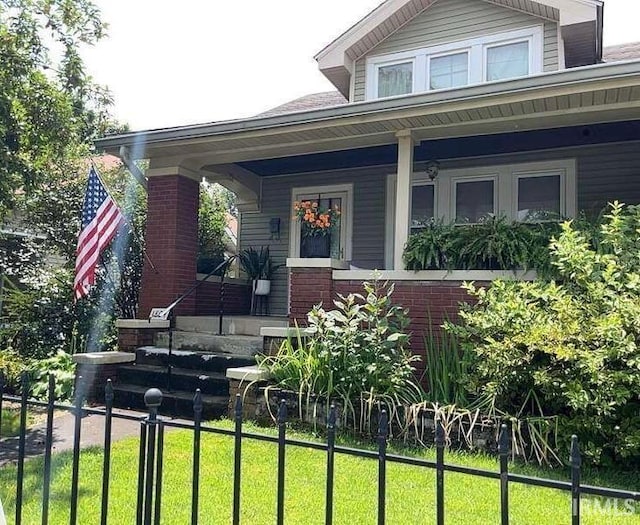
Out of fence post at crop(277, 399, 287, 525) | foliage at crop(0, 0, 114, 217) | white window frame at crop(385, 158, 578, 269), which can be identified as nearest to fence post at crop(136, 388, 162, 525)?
fence post at crop(277, 399, 287, 525)

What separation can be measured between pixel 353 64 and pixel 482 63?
90.9 inches

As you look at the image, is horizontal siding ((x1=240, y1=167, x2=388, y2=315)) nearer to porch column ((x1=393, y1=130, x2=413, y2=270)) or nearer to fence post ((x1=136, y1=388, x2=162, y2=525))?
porch column ((x1=393, y1=130, x2=413, y2=270))

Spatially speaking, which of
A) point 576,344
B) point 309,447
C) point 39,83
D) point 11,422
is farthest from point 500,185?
point 309,447

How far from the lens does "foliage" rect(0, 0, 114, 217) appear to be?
6.25 m

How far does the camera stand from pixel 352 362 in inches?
208

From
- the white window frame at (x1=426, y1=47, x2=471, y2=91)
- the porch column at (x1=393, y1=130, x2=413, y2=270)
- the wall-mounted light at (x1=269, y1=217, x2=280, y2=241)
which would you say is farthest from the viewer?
the wall-mounted light at (x1=269, y1=217, x2=280, y2=241)

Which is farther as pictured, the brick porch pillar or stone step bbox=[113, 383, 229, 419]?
the brick porch pillar

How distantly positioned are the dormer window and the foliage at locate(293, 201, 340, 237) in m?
2.28

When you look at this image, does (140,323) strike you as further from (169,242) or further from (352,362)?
(352,362)

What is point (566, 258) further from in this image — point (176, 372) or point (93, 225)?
point (93, 225)

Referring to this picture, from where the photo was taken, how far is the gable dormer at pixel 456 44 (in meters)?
8.52

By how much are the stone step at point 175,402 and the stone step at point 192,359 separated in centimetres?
43

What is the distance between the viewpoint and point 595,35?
859 cm

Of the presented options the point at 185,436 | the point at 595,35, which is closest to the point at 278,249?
the point at 185,436
